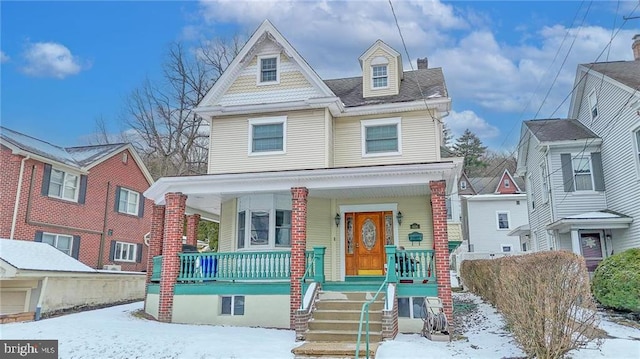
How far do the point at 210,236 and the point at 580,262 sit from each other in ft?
85.0

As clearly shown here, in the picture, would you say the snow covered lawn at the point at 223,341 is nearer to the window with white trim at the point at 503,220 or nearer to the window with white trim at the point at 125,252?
the window with white trim at the point at 125,252

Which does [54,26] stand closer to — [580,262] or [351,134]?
[351,134]

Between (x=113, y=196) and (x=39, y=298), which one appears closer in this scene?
(x=39, y=298)

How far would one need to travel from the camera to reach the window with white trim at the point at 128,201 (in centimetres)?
2173

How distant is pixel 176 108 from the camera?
29312 millimetres

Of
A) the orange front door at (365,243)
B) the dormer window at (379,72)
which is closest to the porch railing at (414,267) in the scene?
the orange front door at (365,243)

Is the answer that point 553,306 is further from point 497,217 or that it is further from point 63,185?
point 497,217

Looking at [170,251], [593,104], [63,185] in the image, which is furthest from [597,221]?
[63,185]

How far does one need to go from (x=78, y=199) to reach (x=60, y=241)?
1983 millimetres

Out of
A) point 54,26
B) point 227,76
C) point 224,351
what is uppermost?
point 54,26

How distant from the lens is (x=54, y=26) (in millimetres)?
20719

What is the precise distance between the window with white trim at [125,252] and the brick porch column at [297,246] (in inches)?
532

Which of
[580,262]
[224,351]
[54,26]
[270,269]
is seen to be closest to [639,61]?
[580,262]

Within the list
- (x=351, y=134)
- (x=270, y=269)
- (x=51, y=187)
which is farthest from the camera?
(x=51, y=187)
